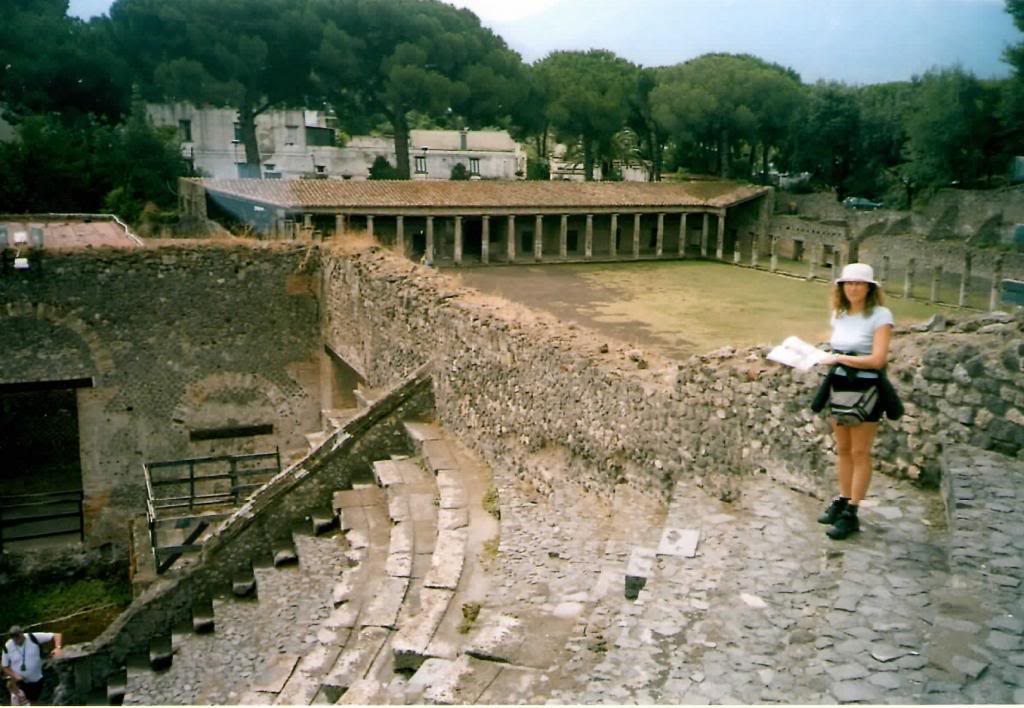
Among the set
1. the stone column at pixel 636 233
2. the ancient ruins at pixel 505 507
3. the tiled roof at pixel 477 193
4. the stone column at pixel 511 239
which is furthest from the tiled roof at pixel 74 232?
the stone column at pixel 636 233

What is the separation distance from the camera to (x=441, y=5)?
3234cm

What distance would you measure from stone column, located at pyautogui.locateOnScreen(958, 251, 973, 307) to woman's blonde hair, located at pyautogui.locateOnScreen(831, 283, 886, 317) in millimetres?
26464

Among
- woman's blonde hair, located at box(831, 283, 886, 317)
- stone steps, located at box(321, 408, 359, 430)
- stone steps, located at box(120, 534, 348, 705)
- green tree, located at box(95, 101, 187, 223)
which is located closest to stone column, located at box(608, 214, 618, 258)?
green tree, located at box(95, 101, 187, 223)

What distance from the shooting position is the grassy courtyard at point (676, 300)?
65.0 ft

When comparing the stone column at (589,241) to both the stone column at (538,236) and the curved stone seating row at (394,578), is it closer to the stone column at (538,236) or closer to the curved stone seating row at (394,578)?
the stone column at (538,236)

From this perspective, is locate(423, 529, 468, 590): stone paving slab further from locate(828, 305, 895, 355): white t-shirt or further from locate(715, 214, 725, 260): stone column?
locate(715, 214, 725, 260): stone column

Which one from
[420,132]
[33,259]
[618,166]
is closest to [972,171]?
[618,166]

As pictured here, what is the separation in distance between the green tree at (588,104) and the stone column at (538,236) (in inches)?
361

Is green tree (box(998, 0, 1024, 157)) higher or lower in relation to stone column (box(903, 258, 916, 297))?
higher

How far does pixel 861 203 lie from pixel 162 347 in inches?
1517

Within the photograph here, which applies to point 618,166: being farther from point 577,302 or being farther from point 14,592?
point 14,592

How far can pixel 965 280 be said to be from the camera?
2967 centimetres

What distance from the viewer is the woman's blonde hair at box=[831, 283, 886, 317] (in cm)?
520

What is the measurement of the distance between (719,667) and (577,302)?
22.4 m
